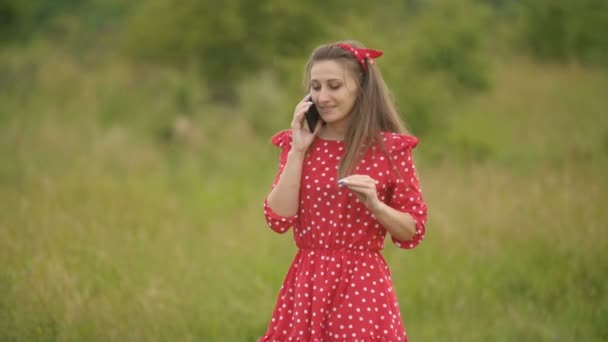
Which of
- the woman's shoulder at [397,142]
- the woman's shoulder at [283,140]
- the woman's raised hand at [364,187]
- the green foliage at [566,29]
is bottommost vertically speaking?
the woman's raised hand at [364,187]

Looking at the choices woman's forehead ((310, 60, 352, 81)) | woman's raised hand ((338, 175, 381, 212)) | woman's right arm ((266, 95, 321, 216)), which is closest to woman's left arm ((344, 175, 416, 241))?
woman's raised hand ((338, 175, 381, 212))

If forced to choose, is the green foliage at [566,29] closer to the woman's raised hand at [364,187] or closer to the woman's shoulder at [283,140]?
the woman's shoulder at [283,140]

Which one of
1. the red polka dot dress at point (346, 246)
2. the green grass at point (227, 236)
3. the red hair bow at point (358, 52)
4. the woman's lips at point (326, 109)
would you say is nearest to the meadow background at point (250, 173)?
the green grass at point (227, 236)

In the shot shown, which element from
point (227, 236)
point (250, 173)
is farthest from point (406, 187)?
point (250, 173)

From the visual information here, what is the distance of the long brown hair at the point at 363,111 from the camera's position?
2711 mm

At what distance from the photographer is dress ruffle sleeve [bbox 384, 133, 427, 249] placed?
8.81 ft

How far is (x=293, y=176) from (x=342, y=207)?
234 millimetres

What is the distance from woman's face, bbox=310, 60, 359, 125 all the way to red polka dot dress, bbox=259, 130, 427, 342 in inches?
6.2

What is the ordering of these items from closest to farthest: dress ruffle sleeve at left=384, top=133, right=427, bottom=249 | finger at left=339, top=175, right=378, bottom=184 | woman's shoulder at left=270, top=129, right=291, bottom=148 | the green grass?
finger at left=339, top=175, right=378, bottom=184 < dress ruffle sleeve at left=384, top=133, right=427, bottom=249 < woman's shoulder at left=270, top=129, right=291, bottom=148 < the green grass

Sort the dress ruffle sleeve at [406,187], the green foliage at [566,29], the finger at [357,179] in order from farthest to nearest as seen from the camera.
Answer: the green foliage at [566,29], the dress ruffle sleeve at [406,187], the finger at [357,179]

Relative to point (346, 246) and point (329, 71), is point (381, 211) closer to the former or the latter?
point (346, 246)

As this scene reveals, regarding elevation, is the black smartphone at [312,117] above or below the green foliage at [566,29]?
below

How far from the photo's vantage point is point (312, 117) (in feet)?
9.10

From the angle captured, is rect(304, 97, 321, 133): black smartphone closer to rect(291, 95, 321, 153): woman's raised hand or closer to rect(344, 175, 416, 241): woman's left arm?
rect(291, 95, 321, 153): woman's raised hand
